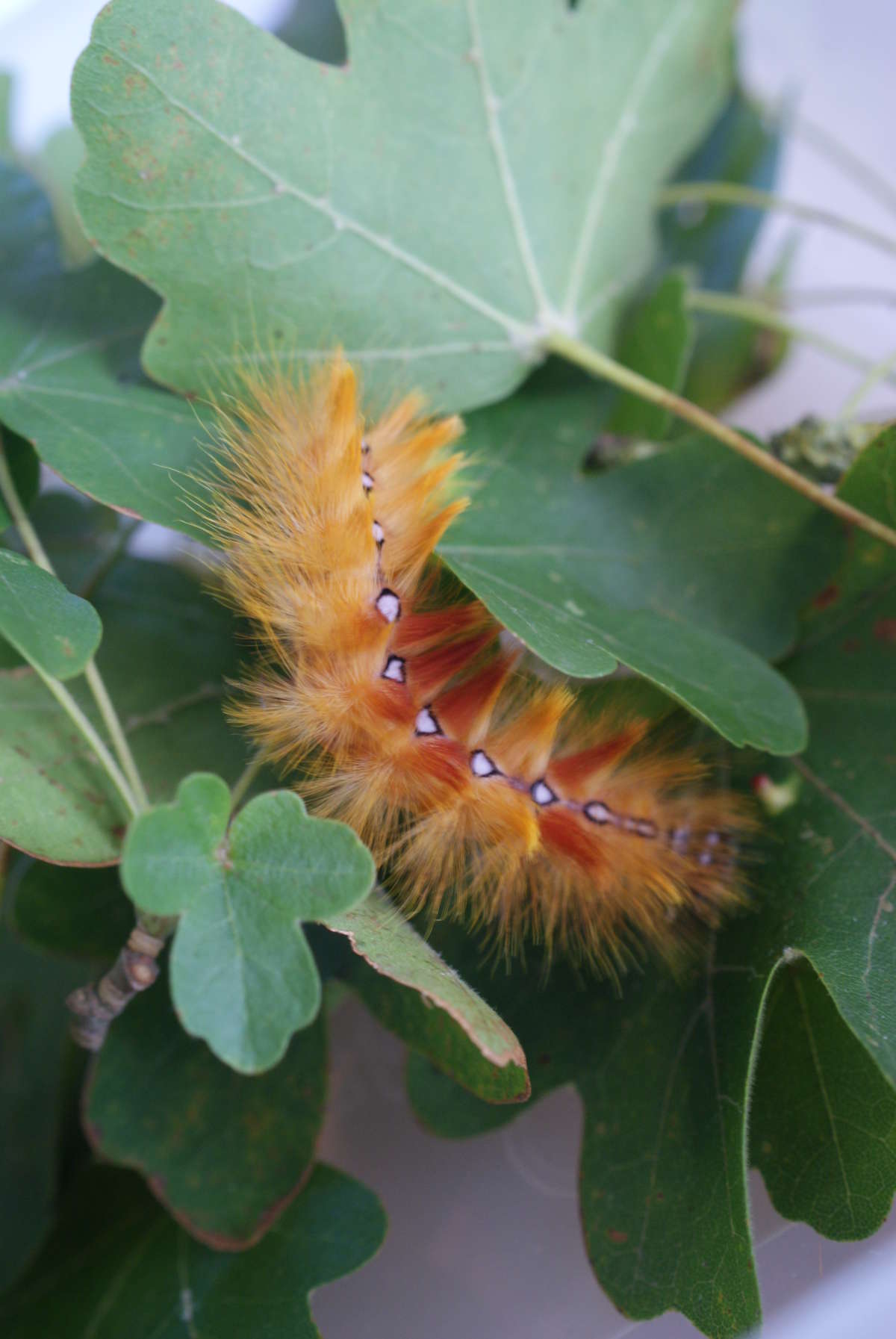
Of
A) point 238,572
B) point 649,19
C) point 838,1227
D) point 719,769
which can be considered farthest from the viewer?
point 649,19

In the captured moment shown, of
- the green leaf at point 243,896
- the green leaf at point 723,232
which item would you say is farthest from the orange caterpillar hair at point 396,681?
the green leaf at point 723,232

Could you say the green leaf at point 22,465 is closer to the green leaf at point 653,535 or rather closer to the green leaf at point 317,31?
the green leaf at point 653,535

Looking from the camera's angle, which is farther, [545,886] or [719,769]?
[719,769]

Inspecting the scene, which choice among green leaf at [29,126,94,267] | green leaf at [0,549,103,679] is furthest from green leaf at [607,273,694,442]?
green leaf at [29,126,94,267]

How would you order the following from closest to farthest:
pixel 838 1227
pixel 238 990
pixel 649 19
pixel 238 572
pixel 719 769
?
pixel 238 990 → pixel 838 1227 → pixel 238 572 → pixel 719 769 → pixel 649 19

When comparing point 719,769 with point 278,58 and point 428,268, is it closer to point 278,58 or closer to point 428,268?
point 428,268

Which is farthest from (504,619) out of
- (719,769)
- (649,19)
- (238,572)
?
(649,19)

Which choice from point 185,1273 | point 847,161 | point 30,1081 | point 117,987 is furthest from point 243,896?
point 847,161
